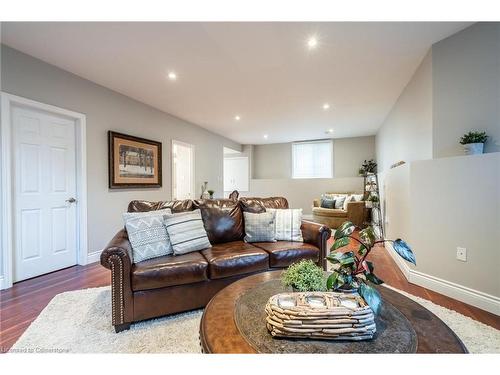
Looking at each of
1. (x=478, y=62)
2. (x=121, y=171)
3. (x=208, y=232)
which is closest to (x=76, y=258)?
(x=121, y=171)

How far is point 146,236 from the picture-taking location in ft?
6.80

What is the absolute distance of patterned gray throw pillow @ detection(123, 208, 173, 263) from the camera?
2.00m

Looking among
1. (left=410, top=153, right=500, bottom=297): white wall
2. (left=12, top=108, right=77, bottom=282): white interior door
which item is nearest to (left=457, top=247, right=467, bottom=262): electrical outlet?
(left=410, top=153, right=500, bottom=297): white wall

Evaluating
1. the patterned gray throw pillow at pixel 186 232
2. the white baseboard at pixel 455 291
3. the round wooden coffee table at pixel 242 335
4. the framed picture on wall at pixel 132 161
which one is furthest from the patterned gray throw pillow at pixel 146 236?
the white baseboard at pixel 455 291

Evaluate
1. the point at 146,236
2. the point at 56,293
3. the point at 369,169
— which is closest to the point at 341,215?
the point at 369,169

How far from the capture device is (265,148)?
8492 millimetres

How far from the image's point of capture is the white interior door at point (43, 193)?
2.62 meters

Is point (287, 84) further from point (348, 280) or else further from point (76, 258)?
point (76, 258)

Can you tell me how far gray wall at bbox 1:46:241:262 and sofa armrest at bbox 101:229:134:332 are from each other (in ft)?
6.54

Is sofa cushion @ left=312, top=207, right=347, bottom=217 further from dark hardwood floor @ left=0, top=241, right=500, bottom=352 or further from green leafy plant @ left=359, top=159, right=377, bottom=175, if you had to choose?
dark hardwood floor @ left=0, top=241, right=500, bottom=352

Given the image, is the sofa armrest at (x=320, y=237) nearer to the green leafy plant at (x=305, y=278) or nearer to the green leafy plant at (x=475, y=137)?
the green leafy plant at (x=305, y=278)

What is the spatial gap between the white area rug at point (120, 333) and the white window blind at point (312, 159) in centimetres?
589
